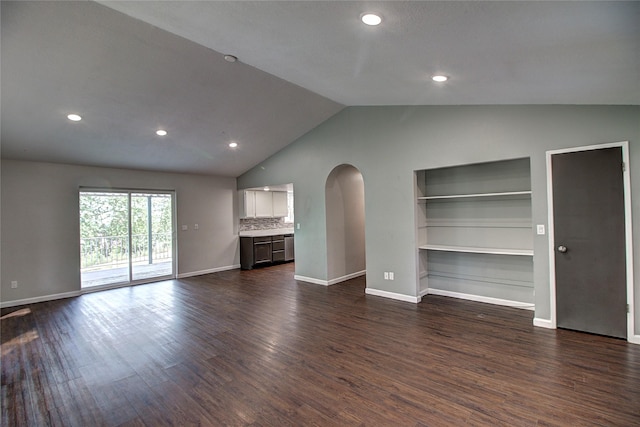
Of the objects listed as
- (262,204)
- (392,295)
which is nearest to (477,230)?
(392,295)

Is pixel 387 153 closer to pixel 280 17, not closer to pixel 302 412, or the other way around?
pixel 280 17

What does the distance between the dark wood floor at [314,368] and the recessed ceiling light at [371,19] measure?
103 inches

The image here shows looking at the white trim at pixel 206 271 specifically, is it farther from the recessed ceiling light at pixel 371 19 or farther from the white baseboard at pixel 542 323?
the recessed ceiling light at pixel 371 19

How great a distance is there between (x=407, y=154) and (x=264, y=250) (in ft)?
15.6

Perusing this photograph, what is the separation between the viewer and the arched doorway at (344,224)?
6023mm

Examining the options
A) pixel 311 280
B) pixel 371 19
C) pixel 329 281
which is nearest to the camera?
pixel 371 19

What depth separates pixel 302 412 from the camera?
88.3 inches

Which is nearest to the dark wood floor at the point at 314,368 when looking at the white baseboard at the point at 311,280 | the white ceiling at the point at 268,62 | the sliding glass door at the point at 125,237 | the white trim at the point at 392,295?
the white trim at the point at 392,295

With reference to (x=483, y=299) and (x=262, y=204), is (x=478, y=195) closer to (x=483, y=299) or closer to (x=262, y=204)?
(x=483, y=299)

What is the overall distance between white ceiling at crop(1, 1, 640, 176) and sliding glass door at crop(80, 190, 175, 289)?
121 cm

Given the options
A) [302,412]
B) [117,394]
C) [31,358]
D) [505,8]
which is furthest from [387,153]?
[31,358]

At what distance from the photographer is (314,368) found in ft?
9.37

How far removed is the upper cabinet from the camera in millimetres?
8180

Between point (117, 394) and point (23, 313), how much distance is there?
3.63 m
